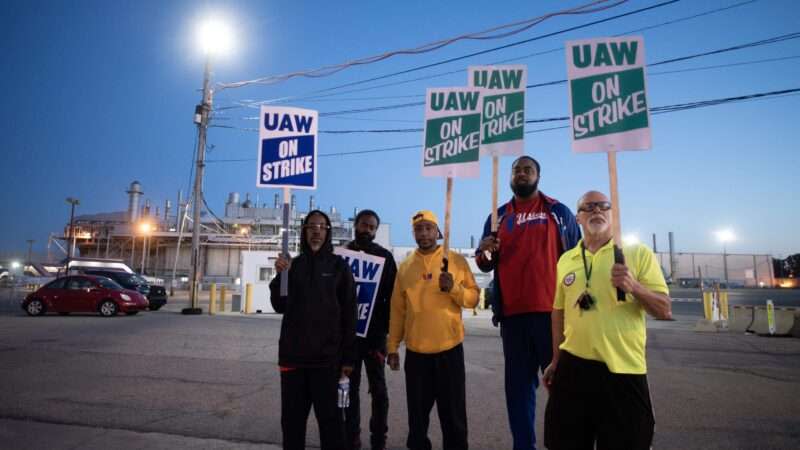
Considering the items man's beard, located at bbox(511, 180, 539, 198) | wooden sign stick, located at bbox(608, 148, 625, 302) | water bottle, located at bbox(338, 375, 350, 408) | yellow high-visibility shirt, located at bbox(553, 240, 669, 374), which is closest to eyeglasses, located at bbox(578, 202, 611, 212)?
wooden sign stick, located at bbox(608, 148, 625, 302)

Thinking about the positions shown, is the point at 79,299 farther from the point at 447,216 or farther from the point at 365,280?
the point at 447,216

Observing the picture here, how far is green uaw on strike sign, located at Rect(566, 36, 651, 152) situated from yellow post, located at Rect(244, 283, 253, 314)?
18679 mm

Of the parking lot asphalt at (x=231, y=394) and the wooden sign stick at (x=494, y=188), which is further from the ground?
the wooden sign stick at (x=494, y=188)

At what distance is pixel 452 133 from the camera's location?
15.1 ft

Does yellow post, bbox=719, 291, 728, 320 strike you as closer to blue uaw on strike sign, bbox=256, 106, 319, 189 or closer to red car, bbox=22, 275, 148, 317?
blue uaw on strike sign, bbox=256, 106, 319, 189

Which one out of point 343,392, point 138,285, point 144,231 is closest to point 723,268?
point 138,285

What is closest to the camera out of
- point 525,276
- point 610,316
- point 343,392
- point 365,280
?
point 610,316

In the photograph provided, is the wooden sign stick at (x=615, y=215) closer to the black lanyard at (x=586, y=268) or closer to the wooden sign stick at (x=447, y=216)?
the black lanyard at (x=586, y=268)

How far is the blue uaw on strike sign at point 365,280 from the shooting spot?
407 centimetres

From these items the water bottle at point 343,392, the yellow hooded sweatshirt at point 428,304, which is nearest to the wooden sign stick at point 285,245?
the water bottle at point 343,392

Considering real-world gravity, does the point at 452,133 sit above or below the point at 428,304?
above

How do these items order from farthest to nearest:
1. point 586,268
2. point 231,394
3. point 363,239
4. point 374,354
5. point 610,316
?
point 231,394 < point 363,239 < point 374,354 < point 586,268 < point 610,316

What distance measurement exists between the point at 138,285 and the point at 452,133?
19837mm

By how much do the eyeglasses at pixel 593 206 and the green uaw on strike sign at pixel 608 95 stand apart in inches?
28.1
